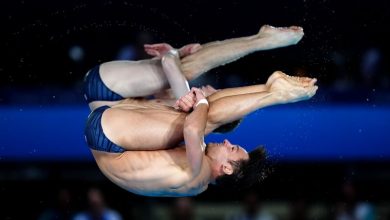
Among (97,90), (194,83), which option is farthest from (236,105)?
(194,83)

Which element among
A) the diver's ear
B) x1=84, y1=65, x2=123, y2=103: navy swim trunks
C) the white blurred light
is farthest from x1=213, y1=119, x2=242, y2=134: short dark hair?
the white blurred light

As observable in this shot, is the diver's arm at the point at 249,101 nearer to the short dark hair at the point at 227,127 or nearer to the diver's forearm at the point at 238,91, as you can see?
the diver's forearm at the point at 238,91

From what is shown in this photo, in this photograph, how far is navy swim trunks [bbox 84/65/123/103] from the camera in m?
5.15

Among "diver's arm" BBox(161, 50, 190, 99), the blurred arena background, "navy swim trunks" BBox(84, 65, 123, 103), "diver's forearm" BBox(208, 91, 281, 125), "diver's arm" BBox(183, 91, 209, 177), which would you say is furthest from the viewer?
the blurred arena background

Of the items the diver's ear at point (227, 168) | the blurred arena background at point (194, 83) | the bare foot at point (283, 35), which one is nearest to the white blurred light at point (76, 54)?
the blurred arena background at point (194, 83)

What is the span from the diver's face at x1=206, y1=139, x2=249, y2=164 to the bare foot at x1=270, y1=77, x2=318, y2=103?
0.38 meters

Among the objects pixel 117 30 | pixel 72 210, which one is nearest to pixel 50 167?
pixel 72 210

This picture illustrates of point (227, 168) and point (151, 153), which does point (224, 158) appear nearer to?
point (227, 168)

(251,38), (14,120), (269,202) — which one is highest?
(251,38)

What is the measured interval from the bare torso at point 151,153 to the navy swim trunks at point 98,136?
0.08 feet

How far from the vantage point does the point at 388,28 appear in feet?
23.7

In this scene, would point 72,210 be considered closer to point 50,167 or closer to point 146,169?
point 50,167

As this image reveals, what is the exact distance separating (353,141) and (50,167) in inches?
92.4

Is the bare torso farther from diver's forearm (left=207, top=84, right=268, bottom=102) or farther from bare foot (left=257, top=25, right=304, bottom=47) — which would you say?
bare foot (left=257, top=25, right=304, bottom=47)
